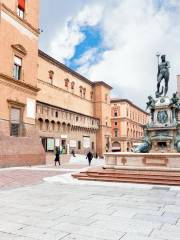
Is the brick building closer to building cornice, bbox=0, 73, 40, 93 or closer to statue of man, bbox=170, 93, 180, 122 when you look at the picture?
building cornice, bbox=0, 73, 40, 93

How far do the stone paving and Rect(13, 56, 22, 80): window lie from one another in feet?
50.8

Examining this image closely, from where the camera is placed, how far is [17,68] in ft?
79.6

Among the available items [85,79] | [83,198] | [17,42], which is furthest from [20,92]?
[85,79]

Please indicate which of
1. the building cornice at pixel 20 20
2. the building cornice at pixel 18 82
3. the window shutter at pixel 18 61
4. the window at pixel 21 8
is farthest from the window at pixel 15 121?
the window at pixel 21 8

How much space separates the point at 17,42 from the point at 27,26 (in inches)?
94.8

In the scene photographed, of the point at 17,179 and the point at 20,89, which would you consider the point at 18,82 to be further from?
the point at 17,179

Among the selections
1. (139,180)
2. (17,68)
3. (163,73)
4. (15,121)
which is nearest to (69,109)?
(17,68)

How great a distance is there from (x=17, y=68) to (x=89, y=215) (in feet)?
65.4

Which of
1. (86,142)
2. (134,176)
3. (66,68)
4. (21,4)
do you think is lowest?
(134,176)

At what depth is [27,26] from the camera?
25.6 metres

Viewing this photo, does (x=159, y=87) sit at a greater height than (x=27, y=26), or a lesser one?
lesser

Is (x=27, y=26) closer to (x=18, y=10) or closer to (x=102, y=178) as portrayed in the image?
(x=18, y=10)

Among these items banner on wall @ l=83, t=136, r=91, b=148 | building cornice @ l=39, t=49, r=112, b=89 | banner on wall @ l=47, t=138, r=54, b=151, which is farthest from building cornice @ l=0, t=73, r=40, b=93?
banner on wall @ l=83, t=136, r=91, b=148

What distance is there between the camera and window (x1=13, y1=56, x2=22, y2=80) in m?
23.9
